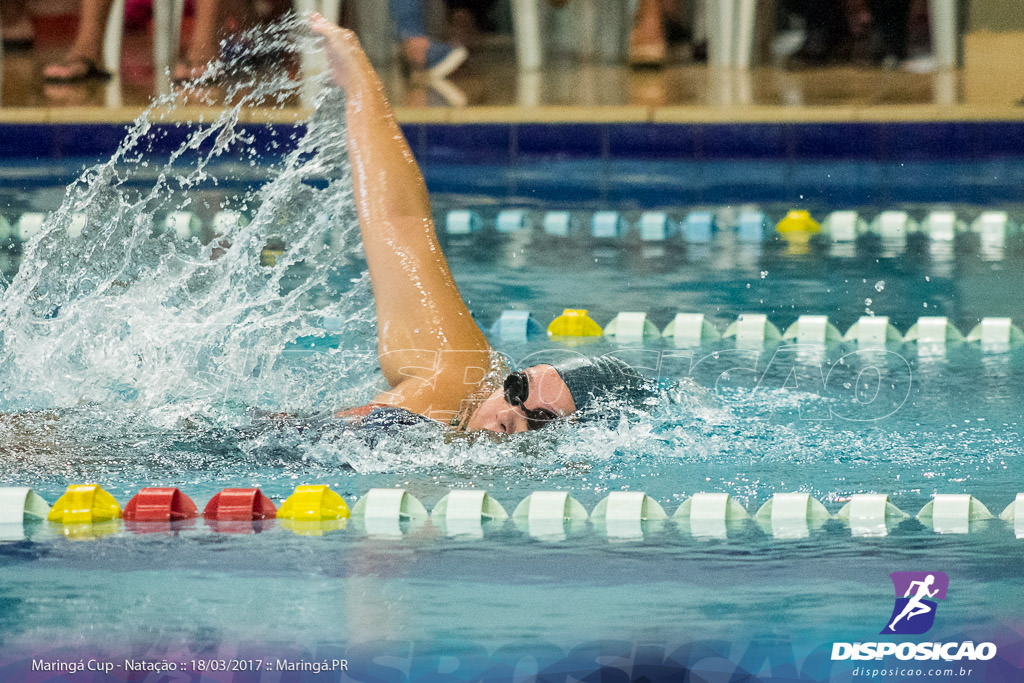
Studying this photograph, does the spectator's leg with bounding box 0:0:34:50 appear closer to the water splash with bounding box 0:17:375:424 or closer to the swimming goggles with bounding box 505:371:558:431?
the water splash with bounding box 0:17:375:424

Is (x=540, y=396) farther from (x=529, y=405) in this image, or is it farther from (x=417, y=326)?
(x=417, y=326)

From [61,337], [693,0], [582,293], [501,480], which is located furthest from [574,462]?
[693,0]

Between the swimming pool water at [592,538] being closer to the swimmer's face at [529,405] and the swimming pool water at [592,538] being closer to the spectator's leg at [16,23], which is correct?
the swimmer's face at [529,405]

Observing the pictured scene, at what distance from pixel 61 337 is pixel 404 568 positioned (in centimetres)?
142

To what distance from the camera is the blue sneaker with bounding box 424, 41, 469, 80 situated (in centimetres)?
835

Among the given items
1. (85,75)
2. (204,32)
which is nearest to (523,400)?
(204,32)

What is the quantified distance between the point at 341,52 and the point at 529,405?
2.93ft

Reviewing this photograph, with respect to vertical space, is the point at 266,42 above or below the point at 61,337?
above

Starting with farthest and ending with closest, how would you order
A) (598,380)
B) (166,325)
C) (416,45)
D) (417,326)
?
(416,45) < (166,325) < (417,326) < (598,380)

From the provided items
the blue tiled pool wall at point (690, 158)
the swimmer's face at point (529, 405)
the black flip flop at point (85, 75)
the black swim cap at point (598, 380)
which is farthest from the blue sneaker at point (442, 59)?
the swimmer's face at point (529, 405)

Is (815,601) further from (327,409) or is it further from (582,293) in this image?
(582,293)

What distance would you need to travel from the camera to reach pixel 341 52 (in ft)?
10.5

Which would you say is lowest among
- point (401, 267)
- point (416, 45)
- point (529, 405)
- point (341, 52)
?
point (529, 405)

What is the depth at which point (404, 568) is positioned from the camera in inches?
89.2
